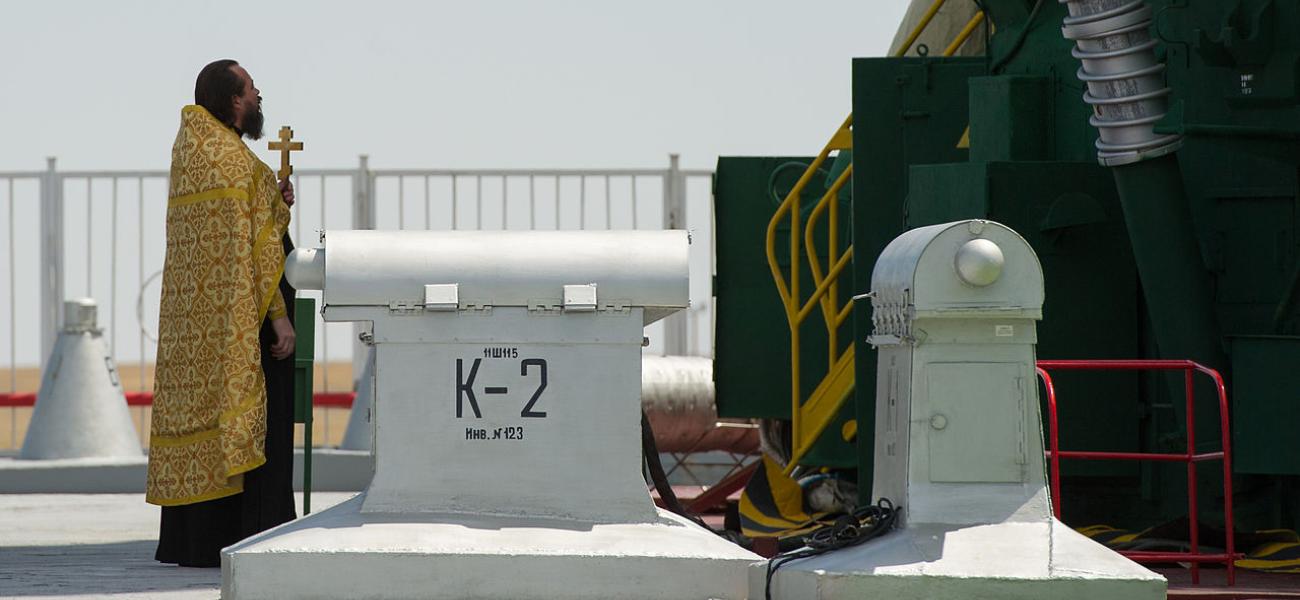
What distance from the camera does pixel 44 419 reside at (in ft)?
54.4

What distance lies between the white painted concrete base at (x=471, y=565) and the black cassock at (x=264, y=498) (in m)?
1.43

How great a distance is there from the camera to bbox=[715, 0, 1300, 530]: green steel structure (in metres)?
9.62

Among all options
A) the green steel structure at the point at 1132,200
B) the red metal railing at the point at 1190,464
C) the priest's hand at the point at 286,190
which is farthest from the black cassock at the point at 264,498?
the red metal railing at the point at 1190,464

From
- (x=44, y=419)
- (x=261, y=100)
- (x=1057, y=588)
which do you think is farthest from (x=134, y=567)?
(x=44, y=419)

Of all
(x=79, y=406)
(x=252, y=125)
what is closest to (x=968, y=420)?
(x=252, y=125)

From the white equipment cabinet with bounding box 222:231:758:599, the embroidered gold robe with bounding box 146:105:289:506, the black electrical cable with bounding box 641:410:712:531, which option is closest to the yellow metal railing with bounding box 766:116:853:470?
the black electrical cable with bounding box 641:410:712:531

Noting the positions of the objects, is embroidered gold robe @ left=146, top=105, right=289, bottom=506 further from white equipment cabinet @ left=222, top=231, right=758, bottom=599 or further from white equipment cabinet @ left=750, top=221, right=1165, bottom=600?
white equipment cabinet @ left=750, top=221, right=1165, bottom=600

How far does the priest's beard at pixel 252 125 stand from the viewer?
959cm

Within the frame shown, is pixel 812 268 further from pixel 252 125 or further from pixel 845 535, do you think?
pixel 845 535

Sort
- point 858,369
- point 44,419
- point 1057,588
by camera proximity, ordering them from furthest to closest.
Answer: point 44,419 → point 858,369 → point 1057,588

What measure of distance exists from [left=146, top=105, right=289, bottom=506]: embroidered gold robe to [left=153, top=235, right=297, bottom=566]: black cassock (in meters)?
0.13

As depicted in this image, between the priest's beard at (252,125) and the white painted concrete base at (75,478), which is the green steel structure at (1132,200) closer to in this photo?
the priest's beard at (252,125)

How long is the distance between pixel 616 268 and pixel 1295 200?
3.37 meters

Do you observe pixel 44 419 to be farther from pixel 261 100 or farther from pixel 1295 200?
pixel 1295 200
